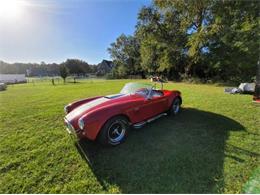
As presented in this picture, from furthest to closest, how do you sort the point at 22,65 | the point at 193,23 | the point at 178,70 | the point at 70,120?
the point at 22,65 → the point at 178,70 → the point at 193,23 → the point at 70,120

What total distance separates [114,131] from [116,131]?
0.05 metres

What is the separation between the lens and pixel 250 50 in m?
13.0

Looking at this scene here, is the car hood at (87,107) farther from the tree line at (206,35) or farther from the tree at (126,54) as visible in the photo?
the tree at (126,54)

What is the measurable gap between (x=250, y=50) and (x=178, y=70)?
11.0m

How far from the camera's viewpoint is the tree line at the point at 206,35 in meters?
13.5

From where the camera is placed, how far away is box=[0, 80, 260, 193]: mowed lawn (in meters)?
2.14

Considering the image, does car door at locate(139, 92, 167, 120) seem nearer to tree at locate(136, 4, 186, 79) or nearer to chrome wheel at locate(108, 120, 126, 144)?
chrome wheel at locate(108, 120, 126, 144)

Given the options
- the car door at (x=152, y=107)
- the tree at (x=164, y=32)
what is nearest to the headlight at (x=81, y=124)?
the car door at (x=152, y=107)

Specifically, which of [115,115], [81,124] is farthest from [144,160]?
[81,124]

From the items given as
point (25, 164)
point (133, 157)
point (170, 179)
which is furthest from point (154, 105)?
point (25, 164)

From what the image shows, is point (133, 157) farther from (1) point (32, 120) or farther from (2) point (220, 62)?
(2) point (220, 62)

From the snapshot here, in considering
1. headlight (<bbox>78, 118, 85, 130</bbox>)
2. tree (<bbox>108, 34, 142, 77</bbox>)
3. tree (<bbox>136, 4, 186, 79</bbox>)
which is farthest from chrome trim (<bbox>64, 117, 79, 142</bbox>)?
tree (<bbox>108, 34, 142, 77</bbox>)

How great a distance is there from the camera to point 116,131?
3.22 metres

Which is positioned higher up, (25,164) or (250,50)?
(250,50)
